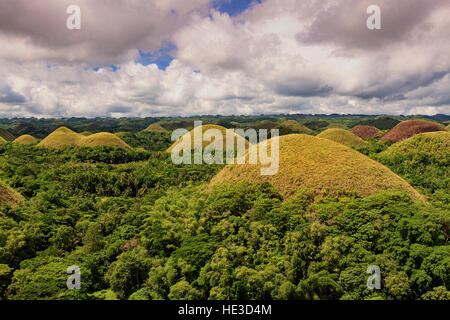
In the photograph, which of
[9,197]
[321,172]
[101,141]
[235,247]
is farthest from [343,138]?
[9,197]

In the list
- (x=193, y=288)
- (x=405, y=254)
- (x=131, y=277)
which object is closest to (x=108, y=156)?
(x=131, y=277)

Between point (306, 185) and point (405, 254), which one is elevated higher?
point (306, 185)

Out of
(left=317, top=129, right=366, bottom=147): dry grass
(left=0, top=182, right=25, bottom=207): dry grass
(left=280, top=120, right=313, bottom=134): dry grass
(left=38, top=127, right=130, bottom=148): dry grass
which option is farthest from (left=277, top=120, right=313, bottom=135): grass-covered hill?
(left=0, top=182, right=25, bottom=207): dry grass

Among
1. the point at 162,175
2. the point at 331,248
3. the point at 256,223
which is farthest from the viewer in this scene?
the point at 162,175

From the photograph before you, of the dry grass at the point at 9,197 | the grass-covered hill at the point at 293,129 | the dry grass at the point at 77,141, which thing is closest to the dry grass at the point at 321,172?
the dry grass at the point at 9,197

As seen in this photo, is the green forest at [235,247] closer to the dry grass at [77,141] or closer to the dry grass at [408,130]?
the dry grass at [408,130]

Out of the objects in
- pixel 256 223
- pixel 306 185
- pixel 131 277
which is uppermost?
pixel 306 185

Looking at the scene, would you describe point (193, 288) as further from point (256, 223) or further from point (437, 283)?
point (437, 283)
